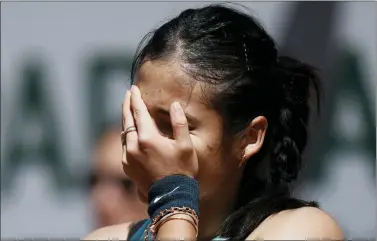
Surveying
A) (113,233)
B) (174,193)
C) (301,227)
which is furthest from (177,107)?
(113,233)

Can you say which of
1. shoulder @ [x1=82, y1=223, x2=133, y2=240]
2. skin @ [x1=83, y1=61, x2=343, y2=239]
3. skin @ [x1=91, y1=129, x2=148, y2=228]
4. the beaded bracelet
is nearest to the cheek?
skin @ [x1=83, y1=61, x2=343, y2=239]

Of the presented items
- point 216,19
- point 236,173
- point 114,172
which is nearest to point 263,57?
point 216,19

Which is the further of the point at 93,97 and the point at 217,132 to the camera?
the point at 93,97

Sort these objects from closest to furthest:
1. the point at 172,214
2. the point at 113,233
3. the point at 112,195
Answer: the point at 172,214
the point at 113,233
the point at 112,195

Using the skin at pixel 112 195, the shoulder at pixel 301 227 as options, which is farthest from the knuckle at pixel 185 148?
the skin at pixel 112 195

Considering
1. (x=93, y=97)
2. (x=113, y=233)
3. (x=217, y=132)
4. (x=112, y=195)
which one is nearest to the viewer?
(x=217, y=132)

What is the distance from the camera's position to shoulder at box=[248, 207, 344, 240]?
1535 millimetres

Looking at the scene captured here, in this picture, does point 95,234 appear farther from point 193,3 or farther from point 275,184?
point 193,3

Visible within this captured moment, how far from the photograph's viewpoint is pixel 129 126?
160 centimetres

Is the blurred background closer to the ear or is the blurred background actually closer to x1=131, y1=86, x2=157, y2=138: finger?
the ear

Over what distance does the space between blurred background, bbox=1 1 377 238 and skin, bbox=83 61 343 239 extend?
2.06 metres

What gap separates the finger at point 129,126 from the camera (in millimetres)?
1573

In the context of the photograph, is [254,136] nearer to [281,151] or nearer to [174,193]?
[281,151]

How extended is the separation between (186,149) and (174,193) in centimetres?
9
